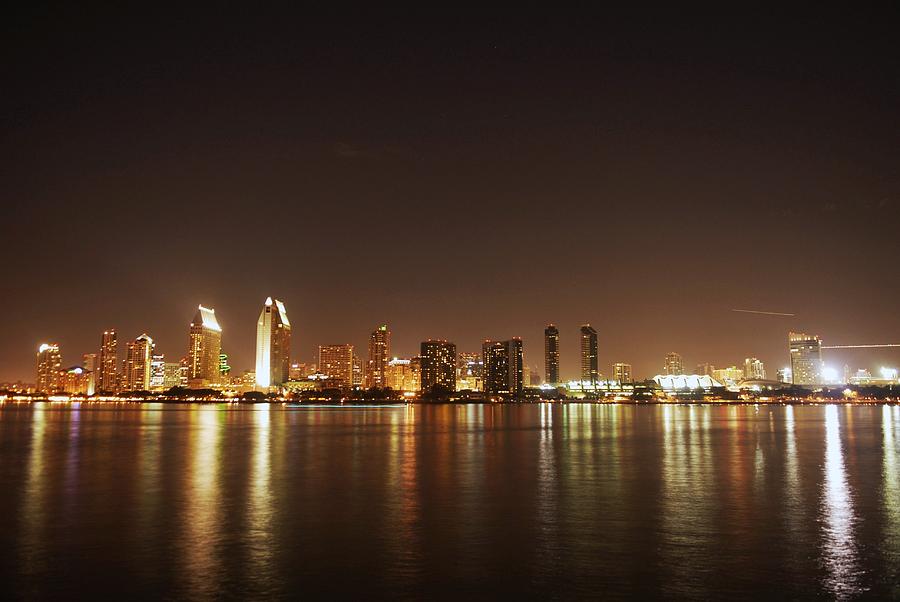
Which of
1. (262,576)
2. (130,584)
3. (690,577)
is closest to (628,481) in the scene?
(690,577)

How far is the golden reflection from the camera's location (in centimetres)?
1509

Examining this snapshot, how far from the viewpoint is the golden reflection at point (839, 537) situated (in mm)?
15094

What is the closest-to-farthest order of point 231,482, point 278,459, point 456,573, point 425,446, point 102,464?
point 456,573, point 231,482, point 102,464, point 278,459, point 425,446

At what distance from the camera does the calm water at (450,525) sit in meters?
15.2

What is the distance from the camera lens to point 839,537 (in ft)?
63.7

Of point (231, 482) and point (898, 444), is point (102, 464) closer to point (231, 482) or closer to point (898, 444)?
point (231, 482)

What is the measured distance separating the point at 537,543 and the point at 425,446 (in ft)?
96.6

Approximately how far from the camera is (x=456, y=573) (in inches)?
623

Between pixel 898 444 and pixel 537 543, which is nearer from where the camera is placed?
pixel 537 543

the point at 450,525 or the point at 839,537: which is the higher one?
the point at 450,525

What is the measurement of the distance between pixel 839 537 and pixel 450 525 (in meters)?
10.3

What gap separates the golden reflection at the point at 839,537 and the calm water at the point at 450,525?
0.26 feet

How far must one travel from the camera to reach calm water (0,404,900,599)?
1516cm

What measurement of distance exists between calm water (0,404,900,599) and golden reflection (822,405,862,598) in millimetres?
79
